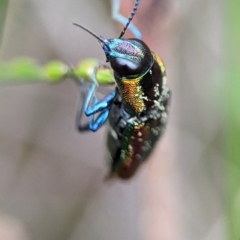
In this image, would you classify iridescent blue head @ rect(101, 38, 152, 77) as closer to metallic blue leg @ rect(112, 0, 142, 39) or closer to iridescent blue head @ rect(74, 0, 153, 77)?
iridescent blue head @ rect(74, 0, 153, 77)

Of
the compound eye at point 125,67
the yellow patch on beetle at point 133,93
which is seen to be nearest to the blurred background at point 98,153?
the yellow patch on beetle at point 133,93

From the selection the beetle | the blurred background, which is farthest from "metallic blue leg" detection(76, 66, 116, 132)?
the blurred background

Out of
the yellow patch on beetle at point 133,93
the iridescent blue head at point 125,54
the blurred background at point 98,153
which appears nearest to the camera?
the iridescent blue head at point 125,54

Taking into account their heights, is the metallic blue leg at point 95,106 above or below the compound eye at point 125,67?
below

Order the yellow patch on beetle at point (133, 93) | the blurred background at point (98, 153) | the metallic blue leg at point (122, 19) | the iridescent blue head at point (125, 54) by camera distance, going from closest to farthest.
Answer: the iridescent blue head at point (125, 54) → the yellow patch on beetle at point (133, 93) → the metallic blue leg at point (122, 19) → the blurred background at point (98, 153)

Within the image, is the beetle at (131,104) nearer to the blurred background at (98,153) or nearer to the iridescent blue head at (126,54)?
the iridescent blue head at (126,54)

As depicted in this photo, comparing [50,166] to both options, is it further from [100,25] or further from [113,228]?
[100,25]

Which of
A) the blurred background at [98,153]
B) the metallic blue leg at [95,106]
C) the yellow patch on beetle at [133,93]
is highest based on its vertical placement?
the yellow patch on beetle at [133,93]

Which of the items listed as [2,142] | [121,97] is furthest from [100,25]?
[121,97]

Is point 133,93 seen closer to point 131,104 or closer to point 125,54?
point 131,104
